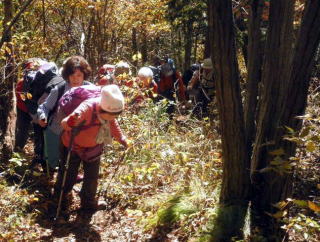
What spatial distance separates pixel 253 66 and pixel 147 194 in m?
2.18

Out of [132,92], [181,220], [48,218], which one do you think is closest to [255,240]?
[181,220]

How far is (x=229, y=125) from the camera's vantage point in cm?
441

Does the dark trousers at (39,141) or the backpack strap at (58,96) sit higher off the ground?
the backpack strap at (58,96)

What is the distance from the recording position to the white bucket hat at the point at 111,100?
191 inches

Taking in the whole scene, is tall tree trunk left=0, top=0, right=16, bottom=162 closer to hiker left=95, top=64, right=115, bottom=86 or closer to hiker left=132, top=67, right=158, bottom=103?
hiker left=95, top=64, right=115, bottom=86

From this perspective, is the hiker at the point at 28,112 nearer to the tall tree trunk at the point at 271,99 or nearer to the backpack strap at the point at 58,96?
the backpack strap at the point at 58,96

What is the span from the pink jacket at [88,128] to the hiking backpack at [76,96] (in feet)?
0.54

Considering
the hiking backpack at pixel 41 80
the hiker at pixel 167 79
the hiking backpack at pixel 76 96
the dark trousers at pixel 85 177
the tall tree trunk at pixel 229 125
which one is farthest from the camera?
the hiker at pixel 167 79

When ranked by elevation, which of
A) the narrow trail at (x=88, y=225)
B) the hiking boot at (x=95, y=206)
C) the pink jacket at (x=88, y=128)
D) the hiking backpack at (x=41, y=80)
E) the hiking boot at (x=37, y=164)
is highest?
the hiking backpack at (x=41, y=80)

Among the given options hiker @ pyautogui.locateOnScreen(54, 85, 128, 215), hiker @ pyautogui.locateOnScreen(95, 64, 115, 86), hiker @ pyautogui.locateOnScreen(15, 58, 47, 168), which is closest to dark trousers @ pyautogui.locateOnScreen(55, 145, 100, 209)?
hiker @ pyautogui.locateOnScreen(54, 85, 128, 215)

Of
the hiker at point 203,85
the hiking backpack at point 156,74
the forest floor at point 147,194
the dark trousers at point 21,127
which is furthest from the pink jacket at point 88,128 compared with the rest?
the hiking backpack at point 156,74

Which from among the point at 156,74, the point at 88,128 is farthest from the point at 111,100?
the point at 156,74

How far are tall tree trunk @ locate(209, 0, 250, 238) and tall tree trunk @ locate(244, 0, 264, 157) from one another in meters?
0.57

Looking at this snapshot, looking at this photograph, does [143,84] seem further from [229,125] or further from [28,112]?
[229,125]
